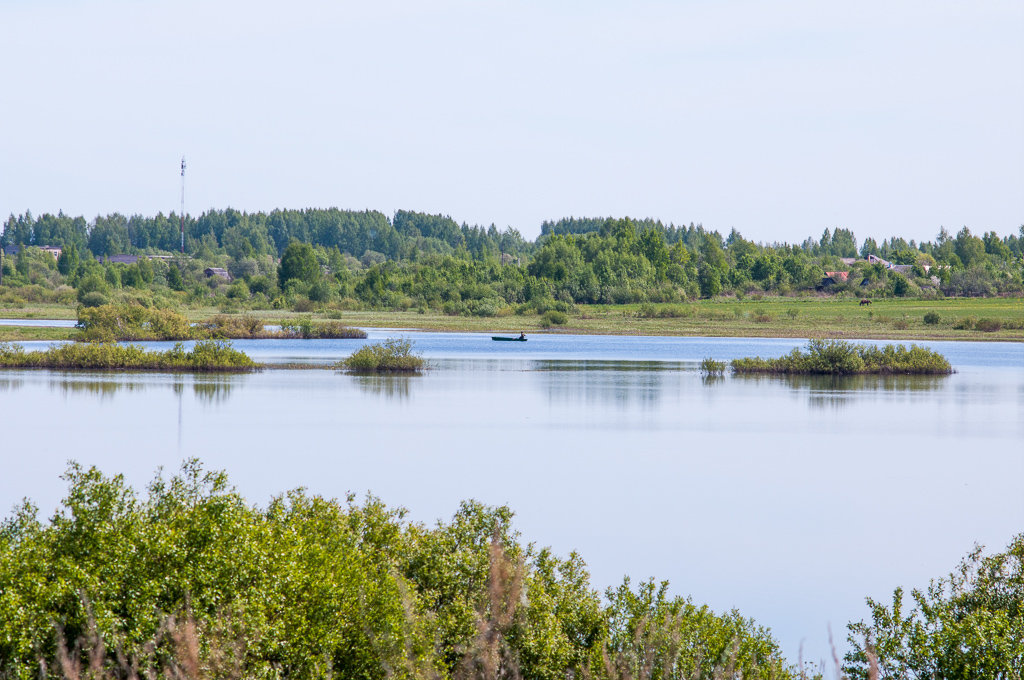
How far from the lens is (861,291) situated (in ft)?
303

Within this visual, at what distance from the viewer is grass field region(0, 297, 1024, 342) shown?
198ft

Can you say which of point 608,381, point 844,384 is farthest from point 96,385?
point 844,384

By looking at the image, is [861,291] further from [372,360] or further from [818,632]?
[818,632]

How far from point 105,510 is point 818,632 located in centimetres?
609

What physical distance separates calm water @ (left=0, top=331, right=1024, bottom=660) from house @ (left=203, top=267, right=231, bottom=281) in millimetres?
93185

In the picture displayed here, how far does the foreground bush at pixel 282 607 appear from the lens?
666 cm

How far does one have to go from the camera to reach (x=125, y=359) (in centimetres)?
3588

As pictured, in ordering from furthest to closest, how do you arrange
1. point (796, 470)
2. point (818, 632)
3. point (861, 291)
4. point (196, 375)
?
point (861, 291) → point (196, 375) → point (796, 470) → point (818, 632)

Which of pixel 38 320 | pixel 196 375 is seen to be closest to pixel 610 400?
pixel 196 375

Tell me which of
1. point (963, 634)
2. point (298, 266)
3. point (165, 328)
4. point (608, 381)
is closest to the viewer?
point (963, 634)

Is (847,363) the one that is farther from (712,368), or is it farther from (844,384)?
(712,368)

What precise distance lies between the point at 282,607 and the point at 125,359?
30.6m

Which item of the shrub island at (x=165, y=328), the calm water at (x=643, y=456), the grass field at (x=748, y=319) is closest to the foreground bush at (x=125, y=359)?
the calm water at (x=643, y=456)

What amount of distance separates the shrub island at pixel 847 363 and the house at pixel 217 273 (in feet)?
295
